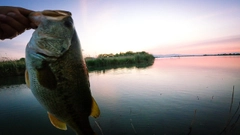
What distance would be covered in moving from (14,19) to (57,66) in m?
0.76

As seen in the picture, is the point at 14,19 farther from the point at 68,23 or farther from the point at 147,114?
the point at 147,114

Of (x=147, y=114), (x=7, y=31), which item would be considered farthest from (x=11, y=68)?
(x=7, y=31)

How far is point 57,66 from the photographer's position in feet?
5.20

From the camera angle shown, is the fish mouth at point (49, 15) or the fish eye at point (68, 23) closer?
the fish mouth at point (49, 15)

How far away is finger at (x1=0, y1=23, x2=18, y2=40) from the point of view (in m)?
1.77

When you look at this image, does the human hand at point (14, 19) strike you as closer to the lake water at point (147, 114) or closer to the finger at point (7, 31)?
the finger at point (7, 31)

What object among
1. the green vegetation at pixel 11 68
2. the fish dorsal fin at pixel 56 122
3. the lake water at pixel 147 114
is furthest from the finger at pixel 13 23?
the green vegetation at pixel 11 68

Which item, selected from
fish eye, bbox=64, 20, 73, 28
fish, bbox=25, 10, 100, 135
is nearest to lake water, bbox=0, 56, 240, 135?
fish, bbox=25, 10, 100, 135

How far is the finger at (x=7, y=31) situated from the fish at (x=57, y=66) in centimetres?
33

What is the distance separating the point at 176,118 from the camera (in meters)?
7.75

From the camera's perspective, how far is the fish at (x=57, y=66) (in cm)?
152

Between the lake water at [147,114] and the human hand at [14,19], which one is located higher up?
the human hand at [14,19]

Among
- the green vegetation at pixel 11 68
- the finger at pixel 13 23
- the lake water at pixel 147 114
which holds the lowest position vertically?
the lake water at pixel 147 114

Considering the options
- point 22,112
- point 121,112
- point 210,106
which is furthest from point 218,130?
point 22,112
